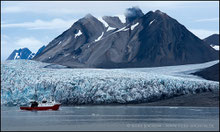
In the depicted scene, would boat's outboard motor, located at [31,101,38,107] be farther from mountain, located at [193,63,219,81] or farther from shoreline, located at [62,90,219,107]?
mountain, located at [193,63,219,81]

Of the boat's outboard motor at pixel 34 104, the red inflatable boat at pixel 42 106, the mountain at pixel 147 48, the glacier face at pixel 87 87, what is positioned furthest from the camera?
the mountain at pixel 147 48

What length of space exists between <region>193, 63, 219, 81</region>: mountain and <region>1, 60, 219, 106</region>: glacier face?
970 inches

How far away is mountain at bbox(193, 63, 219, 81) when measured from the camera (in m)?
93.4

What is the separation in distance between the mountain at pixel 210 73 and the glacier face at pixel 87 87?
24.6 meters

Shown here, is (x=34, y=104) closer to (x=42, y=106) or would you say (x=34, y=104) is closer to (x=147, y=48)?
(x=42, y=106)

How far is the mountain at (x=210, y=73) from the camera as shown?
93438 mm

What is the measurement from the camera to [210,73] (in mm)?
96750

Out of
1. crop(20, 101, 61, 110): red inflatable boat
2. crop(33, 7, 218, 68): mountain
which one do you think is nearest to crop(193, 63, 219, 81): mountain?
crop(20, 101, 61, 110): red inflatable boat

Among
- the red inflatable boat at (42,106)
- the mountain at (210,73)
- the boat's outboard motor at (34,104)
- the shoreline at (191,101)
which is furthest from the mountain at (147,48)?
the boat's outboard motor at (34,104)

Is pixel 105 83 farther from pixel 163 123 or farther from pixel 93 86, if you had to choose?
pixel 163 123

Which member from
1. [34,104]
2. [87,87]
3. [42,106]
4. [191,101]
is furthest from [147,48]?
[34,104]

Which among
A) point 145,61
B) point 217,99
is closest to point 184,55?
point 145,61

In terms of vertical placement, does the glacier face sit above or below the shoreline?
above

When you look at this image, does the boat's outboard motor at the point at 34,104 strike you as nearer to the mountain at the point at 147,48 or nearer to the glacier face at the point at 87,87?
the glacier face at the point at 87,87
